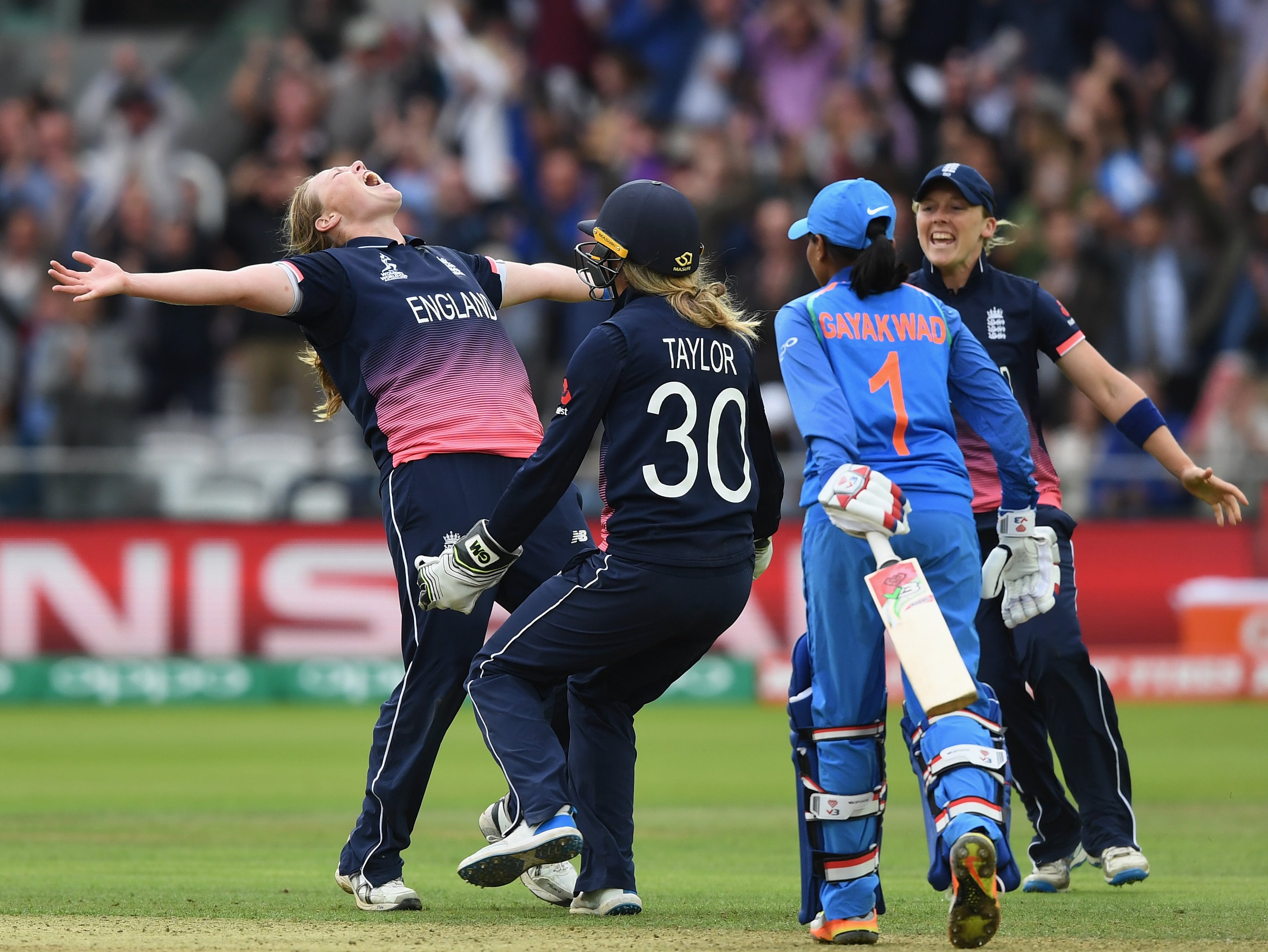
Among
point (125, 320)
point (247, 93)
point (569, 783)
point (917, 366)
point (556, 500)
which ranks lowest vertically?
point (569, 783)

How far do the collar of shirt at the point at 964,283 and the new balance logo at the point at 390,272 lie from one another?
2.12 m

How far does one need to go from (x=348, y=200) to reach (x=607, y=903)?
273cm

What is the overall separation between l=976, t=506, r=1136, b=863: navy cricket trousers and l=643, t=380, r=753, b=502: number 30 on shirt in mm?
1584

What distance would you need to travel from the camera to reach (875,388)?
601cm

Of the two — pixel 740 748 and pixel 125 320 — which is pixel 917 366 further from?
pixel 125 320

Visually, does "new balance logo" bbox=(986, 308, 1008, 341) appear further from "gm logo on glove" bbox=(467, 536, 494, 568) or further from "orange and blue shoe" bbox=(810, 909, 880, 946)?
"orange and blue shoe" bbox=(810, 909, 880, 946)

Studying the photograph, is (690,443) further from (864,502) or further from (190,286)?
(190,286)

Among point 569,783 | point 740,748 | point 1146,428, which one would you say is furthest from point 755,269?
point 569,783

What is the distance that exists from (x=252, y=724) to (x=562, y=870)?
901 centimetres

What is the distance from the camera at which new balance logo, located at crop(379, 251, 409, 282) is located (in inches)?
272

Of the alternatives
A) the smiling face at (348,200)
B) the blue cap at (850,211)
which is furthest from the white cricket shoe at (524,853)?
the smiling face at (348,200)

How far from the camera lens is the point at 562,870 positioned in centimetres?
693

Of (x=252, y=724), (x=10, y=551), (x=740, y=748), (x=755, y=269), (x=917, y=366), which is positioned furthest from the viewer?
(x=755, y=269)

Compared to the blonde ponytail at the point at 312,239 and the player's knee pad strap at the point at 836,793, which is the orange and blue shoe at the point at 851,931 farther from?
the blonde ponytail at the point at 312,239
